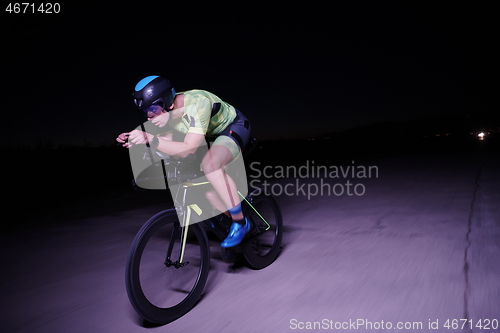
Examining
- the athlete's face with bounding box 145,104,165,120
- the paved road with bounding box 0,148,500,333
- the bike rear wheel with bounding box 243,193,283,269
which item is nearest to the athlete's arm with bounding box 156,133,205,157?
the athlete's face with bounding box 145,104,165,120

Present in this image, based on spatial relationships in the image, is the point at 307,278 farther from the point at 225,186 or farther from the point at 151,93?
the point at 151,93

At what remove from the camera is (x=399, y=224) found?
20.2 feet

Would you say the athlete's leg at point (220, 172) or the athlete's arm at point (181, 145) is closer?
the athlete's arm at point (181, 145)

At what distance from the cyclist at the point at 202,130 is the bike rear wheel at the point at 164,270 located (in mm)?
405

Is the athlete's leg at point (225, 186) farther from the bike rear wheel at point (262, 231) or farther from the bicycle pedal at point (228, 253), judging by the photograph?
the bike rear wheel at point (262, 231)

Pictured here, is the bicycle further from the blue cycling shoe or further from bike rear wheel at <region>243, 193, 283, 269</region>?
bike rear wheel at <region>243, 193, 283, 269</region>

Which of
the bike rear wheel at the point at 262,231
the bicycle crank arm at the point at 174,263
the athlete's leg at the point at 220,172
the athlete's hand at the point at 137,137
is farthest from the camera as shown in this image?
the bike rear wheel at the point at 262,231

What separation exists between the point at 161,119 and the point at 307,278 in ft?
7.34

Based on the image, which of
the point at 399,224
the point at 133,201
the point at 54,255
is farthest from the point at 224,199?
the point at 133,201

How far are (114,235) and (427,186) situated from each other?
8.14 meters

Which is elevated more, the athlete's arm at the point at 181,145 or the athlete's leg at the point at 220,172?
the athlete's arm at the point at 181,145

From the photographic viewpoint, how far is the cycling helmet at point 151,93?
301cm

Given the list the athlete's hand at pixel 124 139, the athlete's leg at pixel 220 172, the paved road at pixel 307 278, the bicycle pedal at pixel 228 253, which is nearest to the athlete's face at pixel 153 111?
the athlete's hand at pixel 124 139

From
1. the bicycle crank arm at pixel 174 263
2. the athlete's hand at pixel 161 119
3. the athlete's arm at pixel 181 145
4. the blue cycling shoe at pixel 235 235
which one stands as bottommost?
the bicycle crank arm at pixel 174 263
